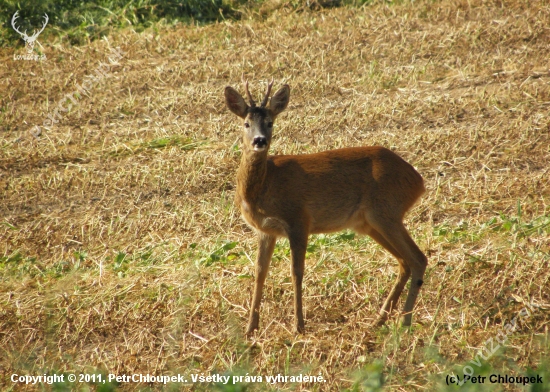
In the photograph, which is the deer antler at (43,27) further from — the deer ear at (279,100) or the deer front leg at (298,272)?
the deer front leg at (298,272)

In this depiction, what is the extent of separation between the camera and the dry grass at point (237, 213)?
20.2 feet

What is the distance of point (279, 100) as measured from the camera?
680 cm

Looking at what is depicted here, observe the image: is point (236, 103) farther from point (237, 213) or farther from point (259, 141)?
point (237, 213)

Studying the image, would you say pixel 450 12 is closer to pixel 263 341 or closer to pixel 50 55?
pixel 50 55

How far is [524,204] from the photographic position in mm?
7809

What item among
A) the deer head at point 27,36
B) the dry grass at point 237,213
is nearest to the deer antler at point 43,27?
the deer head at point 27,36

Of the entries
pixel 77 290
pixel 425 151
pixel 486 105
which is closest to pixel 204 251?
pixel 77 290

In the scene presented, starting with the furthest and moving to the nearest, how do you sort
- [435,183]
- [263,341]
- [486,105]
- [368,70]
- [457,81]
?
[368,70], [457,81], [486,105], [435,183], [263,341]

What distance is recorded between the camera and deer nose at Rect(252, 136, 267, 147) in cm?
625

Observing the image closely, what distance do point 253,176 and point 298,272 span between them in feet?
2.94

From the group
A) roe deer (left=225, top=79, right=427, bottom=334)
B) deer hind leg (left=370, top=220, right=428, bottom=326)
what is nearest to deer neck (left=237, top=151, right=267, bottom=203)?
roe deer (left=225, top=79, right=427, bottom=334)

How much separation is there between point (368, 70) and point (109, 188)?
16.0ft

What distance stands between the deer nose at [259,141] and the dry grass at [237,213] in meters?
1.50

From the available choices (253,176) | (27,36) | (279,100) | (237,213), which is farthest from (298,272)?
(27,36)
